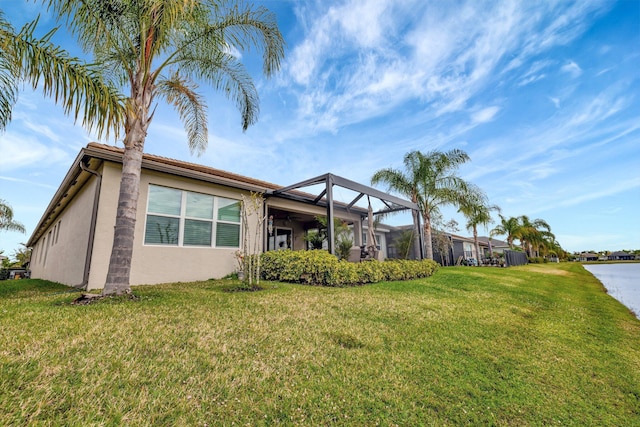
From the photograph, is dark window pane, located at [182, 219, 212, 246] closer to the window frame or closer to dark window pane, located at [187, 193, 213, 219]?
the window frame

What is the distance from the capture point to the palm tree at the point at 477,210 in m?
16.4

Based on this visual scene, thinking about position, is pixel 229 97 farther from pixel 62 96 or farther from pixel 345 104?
pixel 345 104

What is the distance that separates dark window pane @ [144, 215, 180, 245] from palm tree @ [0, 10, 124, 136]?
3663 mm

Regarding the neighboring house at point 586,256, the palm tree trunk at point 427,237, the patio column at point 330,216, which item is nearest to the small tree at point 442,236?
the palm tree trunk at point 427,237

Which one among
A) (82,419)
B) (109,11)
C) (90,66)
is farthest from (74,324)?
(109,11)

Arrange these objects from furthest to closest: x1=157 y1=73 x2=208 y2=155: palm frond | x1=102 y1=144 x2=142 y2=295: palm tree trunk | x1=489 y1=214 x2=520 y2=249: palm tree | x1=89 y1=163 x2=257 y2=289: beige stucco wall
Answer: x1=489 y1=214 x2=520 y2=249: palm tree → x1=157 y1=73 x2=208 y2=155: palm frond → x1=89 y1=163 x2=257 y2=289: beige stucco wall → x1=102 y1=144 x2=142 y2=295: palm tree trunk

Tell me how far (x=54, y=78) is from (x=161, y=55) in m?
2.26

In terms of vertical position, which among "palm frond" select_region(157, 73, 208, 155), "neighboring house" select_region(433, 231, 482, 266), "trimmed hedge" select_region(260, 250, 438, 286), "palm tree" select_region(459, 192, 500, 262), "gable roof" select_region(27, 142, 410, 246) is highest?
"palm frond" select_region(157, 73, 208, 155)

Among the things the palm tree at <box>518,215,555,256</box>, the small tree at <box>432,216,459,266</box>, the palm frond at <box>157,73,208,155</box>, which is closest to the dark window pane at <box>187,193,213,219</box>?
the palm frond at <box>157,73,208,155</box>

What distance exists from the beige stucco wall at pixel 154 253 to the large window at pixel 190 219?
0.16 metres

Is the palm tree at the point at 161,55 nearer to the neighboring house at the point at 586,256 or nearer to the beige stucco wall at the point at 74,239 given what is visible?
the beige stucco wall at the point at 74,239

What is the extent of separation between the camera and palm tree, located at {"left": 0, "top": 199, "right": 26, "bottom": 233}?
770 inches

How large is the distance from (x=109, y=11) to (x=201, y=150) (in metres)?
3.92

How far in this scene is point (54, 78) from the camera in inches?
172
